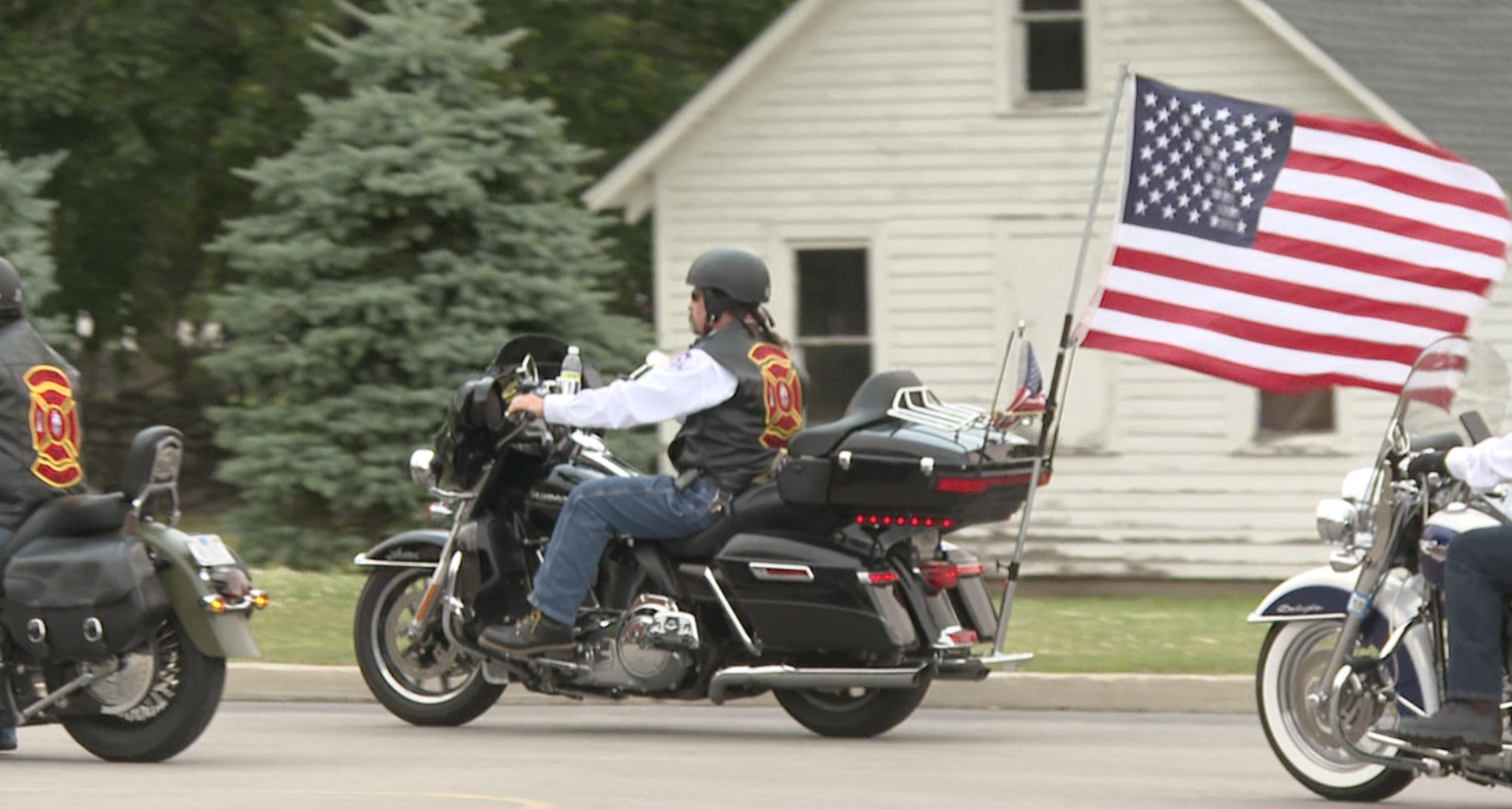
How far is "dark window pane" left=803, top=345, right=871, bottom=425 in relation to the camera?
884 inches

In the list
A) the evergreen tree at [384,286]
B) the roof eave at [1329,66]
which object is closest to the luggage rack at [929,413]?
the evergreen tree at [384,286]

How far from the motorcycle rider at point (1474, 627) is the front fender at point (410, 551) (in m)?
4.43

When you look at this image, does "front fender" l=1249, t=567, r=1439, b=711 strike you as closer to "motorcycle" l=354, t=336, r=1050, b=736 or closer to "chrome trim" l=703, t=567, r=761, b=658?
"motorcycle" l=354, t=336, r=1050, b=736

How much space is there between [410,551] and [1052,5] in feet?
38.7

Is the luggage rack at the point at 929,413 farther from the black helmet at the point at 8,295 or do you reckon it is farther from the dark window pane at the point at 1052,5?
the dark window pane at the point at 1052,5

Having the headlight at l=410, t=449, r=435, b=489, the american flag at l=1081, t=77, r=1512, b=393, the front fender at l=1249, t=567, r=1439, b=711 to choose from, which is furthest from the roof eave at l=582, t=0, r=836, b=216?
the front fender at l=1249, t=567, r=1439, b=711

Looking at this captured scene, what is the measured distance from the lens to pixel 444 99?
22297 millimetres

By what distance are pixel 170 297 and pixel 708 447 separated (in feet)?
81.0

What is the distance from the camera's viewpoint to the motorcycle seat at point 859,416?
36.8 ft

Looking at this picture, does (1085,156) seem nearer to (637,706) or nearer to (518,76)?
(518,76)

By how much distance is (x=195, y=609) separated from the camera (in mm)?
10164

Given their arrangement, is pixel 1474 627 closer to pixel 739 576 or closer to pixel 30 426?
pixel 739 576

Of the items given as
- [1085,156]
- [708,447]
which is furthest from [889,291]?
[708,447]

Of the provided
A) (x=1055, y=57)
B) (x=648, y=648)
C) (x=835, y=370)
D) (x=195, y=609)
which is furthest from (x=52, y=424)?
(x=1055, y=57)
